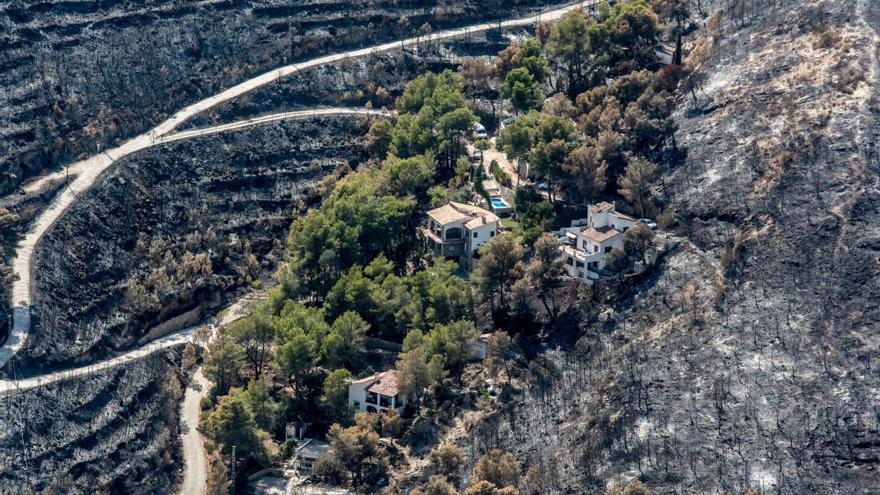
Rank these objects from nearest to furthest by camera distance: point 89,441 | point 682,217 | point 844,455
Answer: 1. point 844,455
2. point 89,441
3. point 682,217

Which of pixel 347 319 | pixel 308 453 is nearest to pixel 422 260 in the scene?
pixel 347 319

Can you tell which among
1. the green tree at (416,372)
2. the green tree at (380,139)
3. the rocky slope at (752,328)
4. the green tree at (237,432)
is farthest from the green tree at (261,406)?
the green tree at (380,139)

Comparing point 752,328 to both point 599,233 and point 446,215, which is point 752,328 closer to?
point 599,233

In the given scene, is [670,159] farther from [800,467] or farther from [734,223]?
[800,467]

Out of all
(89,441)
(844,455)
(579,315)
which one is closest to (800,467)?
(844,455)

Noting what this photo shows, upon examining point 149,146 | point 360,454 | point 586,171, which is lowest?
point 360,454

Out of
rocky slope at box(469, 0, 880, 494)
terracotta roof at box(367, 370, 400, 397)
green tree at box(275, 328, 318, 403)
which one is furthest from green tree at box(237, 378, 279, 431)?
rocky slope at box(469, 0, 880, 494)

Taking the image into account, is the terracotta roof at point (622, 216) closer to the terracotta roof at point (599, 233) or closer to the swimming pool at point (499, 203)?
the terracotta roof at point (599, 233)
